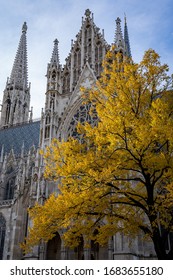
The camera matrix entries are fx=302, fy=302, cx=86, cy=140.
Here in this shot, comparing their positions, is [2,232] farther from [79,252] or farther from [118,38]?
[118,38]

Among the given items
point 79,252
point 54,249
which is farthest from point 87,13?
point 79,252

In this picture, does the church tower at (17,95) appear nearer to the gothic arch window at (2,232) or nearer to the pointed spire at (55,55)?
the pointed spire at (55,55)

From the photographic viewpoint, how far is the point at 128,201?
438 inches

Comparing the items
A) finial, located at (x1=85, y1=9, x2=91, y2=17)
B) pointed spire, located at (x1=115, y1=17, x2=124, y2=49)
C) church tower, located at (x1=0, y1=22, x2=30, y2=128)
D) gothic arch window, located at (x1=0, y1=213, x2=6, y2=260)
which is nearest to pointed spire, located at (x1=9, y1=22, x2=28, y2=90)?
church tower, located at (x1=0, y1=22, x2=30, y2=128)

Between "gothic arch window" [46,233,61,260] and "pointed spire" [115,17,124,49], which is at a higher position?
"pointed spire" [115,17,124,49]

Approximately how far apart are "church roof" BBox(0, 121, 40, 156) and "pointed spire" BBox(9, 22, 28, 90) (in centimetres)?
1624

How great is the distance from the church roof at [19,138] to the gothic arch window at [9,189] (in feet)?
13.9

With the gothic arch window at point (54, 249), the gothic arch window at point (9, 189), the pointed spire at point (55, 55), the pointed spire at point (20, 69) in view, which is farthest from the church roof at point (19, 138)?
the pointed spire at point (20, 69)

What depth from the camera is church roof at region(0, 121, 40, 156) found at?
36.3m

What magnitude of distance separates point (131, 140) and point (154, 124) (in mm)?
981

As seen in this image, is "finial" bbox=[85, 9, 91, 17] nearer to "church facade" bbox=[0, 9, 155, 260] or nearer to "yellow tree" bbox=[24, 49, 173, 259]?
"church facade" bbox=[0, 9, 155, 260]

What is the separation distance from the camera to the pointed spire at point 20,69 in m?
A: 55.6
